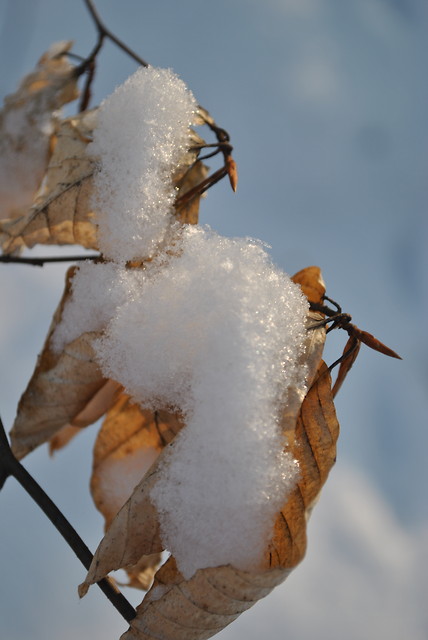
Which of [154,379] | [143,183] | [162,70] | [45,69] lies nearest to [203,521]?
[154,379]

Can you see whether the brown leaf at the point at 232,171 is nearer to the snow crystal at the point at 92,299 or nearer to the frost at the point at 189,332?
the frost at the point at 189,332

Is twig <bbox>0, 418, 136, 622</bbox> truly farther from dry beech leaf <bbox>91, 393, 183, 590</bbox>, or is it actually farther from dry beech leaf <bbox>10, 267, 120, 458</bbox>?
dry beech leaf <bbox>91, 393, 183, 590</bbox>

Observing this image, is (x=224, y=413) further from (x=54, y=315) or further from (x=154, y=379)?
(x=54, y=315)

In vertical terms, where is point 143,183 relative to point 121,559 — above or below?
above

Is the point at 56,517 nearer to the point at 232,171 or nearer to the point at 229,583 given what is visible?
the point at 229,583

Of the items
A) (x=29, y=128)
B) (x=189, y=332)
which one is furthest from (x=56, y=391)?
(x=29, y=128)

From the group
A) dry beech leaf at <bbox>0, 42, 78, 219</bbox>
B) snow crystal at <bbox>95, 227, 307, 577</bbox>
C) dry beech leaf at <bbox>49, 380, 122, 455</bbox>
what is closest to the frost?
snow crystal at <bbox>95, 227, 307, 577</bbox>

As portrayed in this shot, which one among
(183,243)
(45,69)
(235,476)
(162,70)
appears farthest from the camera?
(45,69)
